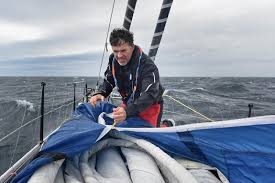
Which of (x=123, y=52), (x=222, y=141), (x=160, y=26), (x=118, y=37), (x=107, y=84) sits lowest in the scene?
(x=222, y=141)

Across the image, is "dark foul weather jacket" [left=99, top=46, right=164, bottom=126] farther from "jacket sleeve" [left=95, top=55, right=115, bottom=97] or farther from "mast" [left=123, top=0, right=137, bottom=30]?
"mast" [left=123, top=0, right=137, bottom=30]

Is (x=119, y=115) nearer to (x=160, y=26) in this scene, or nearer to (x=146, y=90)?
(x=146, y=90)

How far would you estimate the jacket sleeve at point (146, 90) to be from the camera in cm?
245

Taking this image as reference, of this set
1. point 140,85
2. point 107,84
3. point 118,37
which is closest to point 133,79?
point 140,85

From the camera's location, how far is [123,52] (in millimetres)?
2713

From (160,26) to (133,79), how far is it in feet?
6.44

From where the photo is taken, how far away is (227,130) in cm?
214

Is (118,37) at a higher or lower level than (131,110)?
higher

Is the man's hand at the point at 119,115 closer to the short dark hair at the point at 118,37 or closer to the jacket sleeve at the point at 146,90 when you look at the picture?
the jacket sleeve at the point at 146,90

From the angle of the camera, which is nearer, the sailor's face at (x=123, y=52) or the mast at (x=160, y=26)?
the sailor's face at (x=123, y=52)

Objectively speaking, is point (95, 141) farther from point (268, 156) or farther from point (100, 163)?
point (268, 156)

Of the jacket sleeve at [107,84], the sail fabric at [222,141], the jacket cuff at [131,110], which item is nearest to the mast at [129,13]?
the jacket sleeve at [107,84]

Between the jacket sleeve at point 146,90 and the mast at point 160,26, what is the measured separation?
1.86m

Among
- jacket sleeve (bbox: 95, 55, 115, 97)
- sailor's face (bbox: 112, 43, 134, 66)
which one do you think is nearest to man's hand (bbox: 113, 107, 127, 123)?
sailor's face (bbox: 112, 43, 134, 66)
